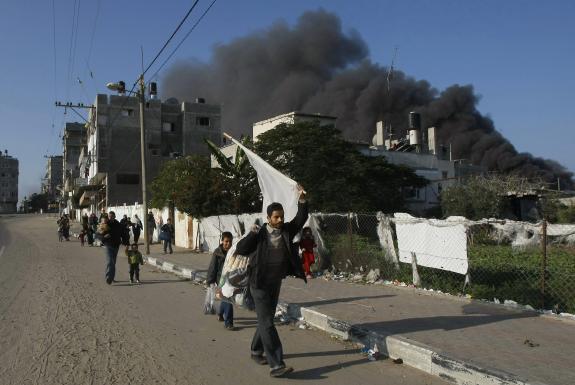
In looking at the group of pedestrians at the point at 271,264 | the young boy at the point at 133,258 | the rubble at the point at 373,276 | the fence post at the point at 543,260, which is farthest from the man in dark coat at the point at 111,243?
the fence post at the point at 543,260

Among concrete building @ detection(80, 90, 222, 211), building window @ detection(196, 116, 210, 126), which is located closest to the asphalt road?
concrete building @ detection(80, 90, 222, 211)

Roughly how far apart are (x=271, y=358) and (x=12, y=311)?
5.58 metres

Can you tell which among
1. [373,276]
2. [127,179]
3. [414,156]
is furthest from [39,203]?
[373,276]

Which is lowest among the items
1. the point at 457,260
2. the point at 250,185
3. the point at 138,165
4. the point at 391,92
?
the point at 457,260

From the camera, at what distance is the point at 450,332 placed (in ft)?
21.1

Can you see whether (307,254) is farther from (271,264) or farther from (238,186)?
(238,186)

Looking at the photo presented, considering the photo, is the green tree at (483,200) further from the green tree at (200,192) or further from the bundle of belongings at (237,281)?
the bundle of belongings at (237,281)

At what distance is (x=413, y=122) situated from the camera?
174 feet

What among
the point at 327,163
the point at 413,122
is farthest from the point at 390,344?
the point at 413,122

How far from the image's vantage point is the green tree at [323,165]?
25.6 metres

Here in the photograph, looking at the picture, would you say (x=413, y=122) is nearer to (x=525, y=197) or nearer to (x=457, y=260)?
(x=525, y=197)

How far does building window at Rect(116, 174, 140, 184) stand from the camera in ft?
182

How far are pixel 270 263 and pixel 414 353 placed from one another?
182cm

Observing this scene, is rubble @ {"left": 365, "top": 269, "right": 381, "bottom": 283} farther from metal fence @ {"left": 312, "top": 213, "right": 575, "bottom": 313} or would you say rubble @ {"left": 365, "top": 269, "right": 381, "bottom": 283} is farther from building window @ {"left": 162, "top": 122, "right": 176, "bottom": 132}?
building window @ {"left": 162, "top": 122, "right": 176, "bottom": 132}
